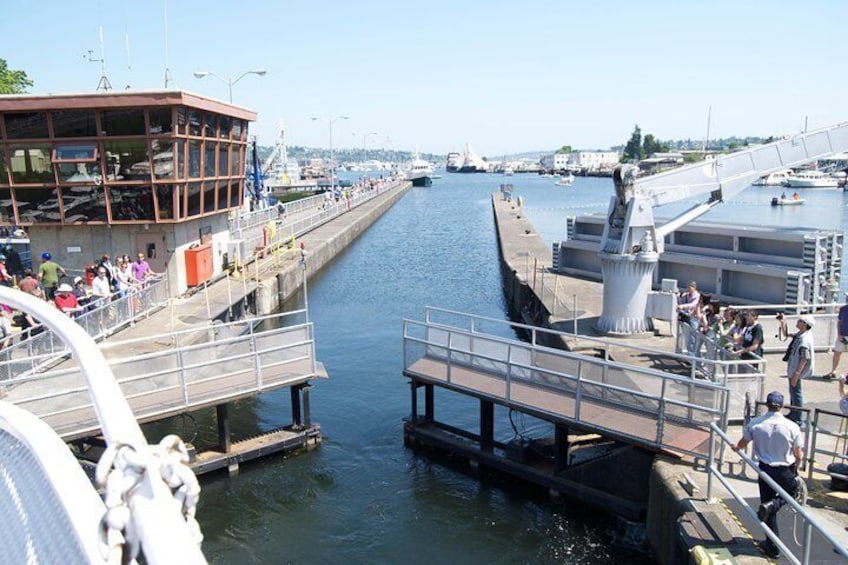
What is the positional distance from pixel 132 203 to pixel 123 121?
2.63 m

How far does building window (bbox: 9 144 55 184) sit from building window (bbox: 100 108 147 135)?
1931 mm

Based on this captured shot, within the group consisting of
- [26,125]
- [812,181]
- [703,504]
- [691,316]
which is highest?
[26,125]

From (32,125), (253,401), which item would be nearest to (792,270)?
(253,401)

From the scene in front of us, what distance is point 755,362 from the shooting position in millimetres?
12125

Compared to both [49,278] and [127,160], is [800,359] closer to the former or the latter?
[49,278]

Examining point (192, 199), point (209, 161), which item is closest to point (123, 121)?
point (192, 199)

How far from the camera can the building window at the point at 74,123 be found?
22500mm

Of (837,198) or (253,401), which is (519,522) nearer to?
(253,401)

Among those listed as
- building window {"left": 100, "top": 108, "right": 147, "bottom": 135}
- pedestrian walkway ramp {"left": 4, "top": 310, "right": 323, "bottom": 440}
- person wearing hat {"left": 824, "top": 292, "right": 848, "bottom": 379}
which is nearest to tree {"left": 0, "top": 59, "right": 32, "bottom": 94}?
building window {"left": 100, "top": 108, "right": 147, "bottom": 135}

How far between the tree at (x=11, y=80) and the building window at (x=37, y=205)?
25123mm

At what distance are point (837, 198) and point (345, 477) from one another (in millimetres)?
122054

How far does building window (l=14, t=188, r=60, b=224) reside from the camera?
2312 centimetres

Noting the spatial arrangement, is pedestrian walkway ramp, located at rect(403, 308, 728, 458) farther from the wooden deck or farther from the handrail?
the handrail

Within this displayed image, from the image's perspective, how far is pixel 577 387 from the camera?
13.0 metres
